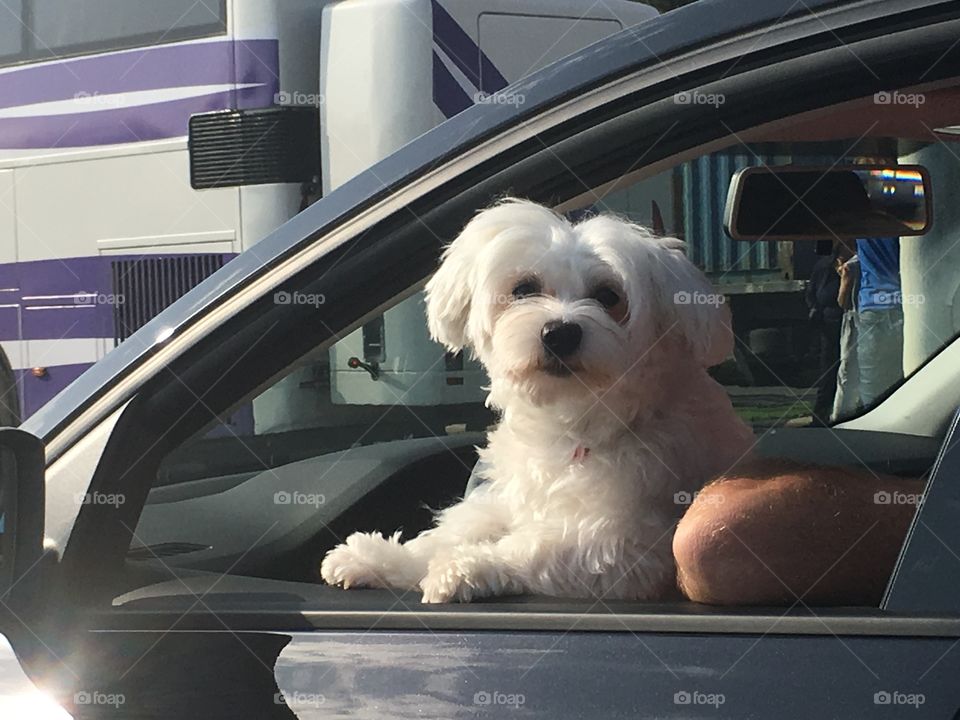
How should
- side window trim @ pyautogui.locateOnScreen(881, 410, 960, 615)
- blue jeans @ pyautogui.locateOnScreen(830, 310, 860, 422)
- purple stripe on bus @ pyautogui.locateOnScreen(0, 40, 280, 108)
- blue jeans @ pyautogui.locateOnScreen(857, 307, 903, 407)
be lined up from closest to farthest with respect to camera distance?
side window trim @ pyautogui.locateOnScreen(881, 410, 960, 615), blue jeans @ pyautogui.locateOnScreen(830, 310, 860, 422), blue jeans @ pyautogui.locateOnScreen(857, 307, 903, 407), purple stripe on bus @ pyautogui.locateOnScreen(0, 40, 280, 108)

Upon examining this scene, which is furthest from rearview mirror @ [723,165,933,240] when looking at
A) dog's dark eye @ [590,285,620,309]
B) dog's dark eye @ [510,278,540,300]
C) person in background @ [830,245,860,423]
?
person in background @ [830,245,860,423]

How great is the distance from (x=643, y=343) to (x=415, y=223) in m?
0.73

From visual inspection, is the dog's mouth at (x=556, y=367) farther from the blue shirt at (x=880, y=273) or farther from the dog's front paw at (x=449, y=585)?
the blue shirt at (x=880, y=273)

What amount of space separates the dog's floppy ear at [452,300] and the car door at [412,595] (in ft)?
1.74

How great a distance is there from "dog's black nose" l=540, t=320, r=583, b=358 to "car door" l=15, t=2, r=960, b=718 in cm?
45

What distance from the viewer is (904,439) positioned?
266cm

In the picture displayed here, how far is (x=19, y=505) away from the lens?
1.57m

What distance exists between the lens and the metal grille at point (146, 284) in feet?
29.4

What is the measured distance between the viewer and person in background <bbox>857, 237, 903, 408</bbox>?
4.34m

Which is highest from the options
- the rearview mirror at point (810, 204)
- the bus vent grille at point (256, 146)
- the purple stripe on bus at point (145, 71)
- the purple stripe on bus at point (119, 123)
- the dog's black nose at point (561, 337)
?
the purple stripe on bus at point (145, 71)

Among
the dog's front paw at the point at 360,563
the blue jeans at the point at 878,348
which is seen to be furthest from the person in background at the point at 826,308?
the dog's front paw at the point at 360,563

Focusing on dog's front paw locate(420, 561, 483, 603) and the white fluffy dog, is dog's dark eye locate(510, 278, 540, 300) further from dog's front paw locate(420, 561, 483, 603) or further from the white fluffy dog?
dog's front paw locate(420, 561, 483, 603)

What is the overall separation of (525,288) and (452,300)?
5.6 inches

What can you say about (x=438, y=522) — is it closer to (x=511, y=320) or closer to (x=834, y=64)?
(x=511, y=320)
